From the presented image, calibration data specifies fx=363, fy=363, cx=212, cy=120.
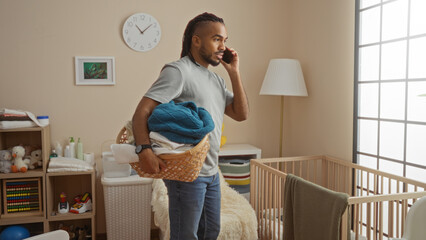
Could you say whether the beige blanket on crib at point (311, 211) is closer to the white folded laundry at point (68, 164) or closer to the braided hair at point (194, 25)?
the braided hair at point (194, 25)

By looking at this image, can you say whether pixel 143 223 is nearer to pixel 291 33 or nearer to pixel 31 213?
pixel 31 213

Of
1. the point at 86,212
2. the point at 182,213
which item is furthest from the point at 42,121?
the point at 182,213

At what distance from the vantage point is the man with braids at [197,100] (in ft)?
4.04

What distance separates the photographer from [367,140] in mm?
2482

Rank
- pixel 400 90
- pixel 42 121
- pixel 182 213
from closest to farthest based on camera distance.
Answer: pixel 182 213 → pixel 400 90 → pixel 42 121

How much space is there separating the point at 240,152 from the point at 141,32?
4.19 ft

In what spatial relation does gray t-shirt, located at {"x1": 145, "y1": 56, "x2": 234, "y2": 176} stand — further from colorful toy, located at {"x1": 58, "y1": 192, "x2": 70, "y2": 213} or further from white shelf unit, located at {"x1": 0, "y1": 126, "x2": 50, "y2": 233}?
colorful toy, located at {"x1": 58, "y1": 192, "x2": 70, "y2": 213}

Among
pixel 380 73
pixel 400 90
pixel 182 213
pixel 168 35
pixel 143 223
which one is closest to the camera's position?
pixel 182 213

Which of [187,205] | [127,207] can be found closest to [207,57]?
[187,205]

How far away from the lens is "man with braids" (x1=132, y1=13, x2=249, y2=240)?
48.5 inches

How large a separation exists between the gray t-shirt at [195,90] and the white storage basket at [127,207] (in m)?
1.46

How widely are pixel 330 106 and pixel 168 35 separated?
1444mm

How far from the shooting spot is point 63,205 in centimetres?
270

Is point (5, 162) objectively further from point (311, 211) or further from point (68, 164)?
point (311, 211)
